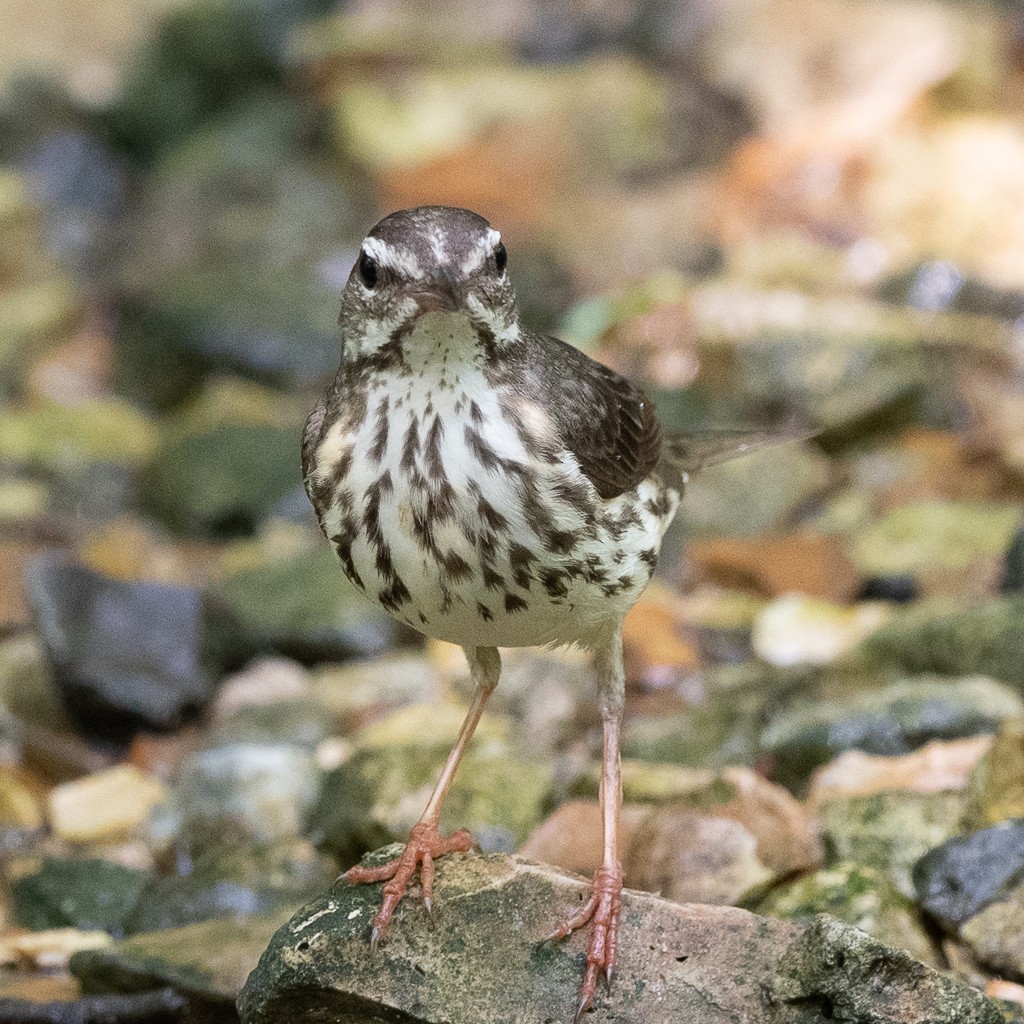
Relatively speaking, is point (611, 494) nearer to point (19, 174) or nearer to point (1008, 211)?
point (1008, 211)

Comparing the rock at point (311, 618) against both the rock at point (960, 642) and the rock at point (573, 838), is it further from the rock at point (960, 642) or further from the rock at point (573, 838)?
the rock at point (573, 838)

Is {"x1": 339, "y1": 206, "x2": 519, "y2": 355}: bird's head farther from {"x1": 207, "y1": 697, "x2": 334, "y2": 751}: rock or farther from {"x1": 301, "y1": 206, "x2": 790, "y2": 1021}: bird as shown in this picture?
{"x1": 207, "y1": 697, "x2": 334, "y2": 751}: rock

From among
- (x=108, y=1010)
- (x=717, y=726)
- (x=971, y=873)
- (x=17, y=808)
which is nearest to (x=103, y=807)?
(x=17, y=808)

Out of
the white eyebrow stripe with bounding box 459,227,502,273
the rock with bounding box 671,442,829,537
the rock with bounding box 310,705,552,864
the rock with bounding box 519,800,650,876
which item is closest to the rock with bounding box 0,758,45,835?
the rock with bounding box 310,705,552,864

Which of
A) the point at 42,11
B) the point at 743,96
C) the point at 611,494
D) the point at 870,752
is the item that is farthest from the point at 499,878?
the point at 42,11

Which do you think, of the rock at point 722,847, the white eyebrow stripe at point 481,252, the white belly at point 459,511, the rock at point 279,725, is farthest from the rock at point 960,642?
the white eyebrow stripe at point 481,252

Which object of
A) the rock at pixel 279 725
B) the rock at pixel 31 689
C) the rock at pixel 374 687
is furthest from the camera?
the rock at pixel 31 689

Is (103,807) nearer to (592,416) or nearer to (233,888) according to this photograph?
(233,888)
